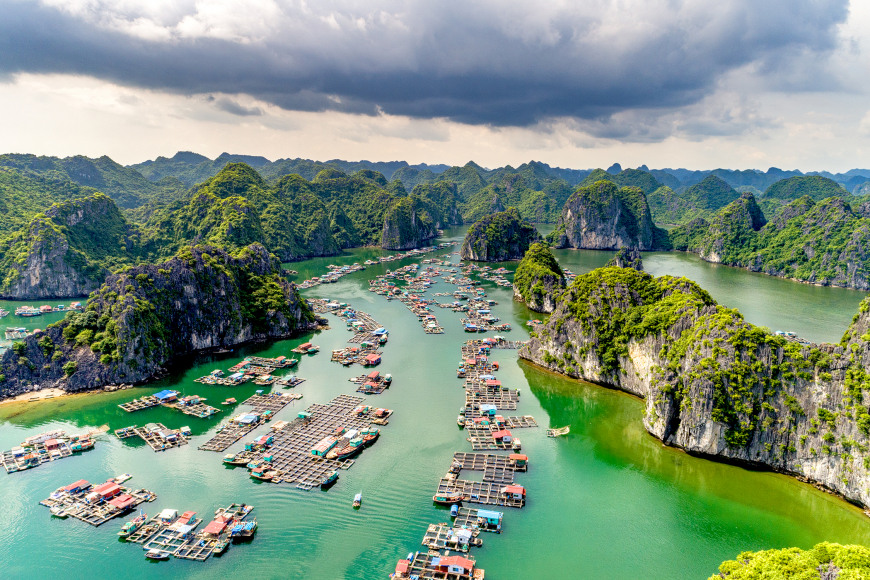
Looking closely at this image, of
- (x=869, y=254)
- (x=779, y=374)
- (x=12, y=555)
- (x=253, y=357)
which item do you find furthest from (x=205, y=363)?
(x=869, y=254)

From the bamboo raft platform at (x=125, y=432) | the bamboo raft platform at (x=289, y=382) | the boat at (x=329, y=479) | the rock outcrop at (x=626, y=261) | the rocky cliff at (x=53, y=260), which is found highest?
the rock outcrop at (x=626, y=261)

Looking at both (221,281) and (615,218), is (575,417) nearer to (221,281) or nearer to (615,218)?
(221,281)

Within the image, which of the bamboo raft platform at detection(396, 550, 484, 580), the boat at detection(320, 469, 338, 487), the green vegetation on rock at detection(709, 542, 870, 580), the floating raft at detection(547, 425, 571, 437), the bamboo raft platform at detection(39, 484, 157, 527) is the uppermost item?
the green vegetation on rock at detection(709, 542, 870, 580)

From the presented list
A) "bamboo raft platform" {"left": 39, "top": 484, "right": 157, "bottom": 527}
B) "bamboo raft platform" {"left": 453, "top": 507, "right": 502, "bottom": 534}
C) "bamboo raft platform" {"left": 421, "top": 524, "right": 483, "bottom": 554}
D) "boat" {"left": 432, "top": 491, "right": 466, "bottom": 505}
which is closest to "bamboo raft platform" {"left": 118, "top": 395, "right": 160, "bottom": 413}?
"bamboo raft platform" {"left": 39, "top": 484, "right": 157, "bottom": 527}

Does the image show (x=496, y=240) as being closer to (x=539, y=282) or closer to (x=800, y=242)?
(x=539, y=282)

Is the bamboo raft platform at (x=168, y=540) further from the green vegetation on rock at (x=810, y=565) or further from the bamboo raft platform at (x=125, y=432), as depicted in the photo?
the green vegetation on rock at (x=810, y=565)

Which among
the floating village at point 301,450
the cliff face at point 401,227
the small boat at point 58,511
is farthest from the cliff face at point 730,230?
the small boat at point 58,511

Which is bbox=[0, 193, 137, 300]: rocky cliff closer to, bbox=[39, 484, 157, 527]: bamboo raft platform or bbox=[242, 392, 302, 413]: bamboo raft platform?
bbox=[242, 392, 302, 413]: bamboo raft platform
